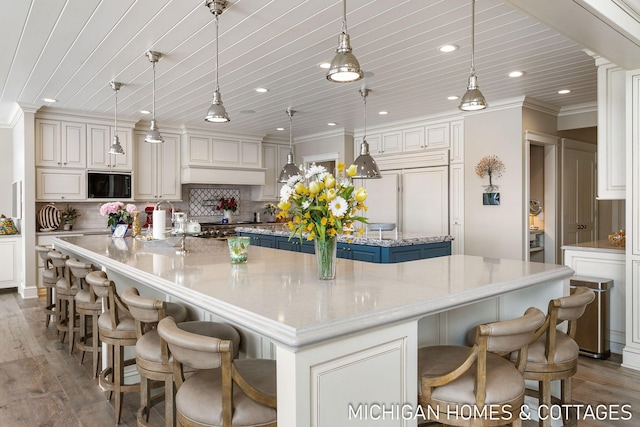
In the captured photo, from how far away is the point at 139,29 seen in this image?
316 cm

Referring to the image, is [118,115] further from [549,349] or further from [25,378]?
[549,349]

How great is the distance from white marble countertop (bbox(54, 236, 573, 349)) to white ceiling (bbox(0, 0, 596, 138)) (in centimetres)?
165

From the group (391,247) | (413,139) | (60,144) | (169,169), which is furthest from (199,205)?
(391,247)

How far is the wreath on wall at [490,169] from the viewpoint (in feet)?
17.8

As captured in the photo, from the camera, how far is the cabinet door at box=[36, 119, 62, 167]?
19.0 feet

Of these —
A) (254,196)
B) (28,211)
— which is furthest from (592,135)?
(28,211)

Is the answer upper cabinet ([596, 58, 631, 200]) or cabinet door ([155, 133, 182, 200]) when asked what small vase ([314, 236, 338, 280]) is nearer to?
upper cabinet ([596, 58, 631, 200])

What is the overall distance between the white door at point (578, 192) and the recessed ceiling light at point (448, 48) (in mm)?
3350

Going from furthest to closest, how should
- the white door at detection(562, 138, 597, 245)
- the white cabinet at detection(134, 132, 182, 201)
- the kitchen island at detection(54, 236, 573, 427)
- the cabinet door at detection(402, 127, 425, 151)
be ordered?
the white cabinet at detection(134, 132, 182, 201), the cabinet door at detection(402, 127, 425, 151), the white door at detection(562, 138, 597, 245), the kitchen island at detection(54, 236, 573, 427)

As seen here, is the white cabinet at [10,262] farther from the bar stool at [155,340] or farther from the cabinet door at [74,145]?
the bar stool at [155,340]

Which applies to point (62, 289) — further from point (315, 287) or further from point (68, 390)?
point (315, 287)

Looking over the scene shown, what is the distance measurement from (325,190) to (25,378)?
2.91 m

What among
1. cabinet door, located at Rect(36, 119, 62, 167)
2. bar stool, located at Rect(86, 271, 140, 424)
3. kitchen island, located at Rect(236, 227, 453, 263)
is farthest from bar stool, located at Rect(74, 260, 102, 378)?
cabinet door, located at Rect(36, 119, 62, 167)

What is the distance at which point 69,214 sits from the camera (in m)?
6.27
